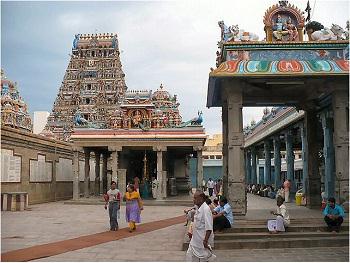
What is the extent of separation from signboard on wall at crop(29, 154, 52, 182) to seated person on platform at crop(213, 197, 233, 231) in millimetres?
16447

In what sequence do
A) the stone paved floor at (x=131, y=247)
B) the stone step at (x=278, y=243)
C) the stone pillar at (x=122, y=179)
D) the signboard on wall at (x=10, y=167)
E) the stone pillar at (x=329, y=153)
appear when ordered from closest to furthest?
the stone paved floor at (x=131, y=247) < the stone step at (x=278, y=243) < the stone pillar at (x=329, y=153) < the signboard on wall at (x=10, y=167) < the stone pillar at (x=122, y=179)

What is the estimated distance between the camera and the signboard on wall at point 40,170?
2448 cm

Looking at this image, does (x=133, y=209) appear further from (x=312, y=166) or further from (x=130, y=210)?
(x=312, y=166)

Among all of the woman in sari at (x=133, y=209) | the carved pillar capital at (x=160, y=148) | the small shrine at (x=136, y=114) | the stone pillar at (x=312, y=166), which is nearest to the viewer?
the woman in sari at (x=133, y=209)

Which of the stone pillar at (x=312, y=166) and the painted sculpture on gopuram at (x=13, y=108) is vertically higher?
the painted sculpture on gopuram at (x=13, y=108)

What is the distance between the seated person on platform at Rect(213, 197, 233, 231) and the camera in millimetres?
10164

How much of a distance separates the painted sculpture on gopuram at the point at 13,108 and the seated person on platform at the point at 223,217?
28.6 m

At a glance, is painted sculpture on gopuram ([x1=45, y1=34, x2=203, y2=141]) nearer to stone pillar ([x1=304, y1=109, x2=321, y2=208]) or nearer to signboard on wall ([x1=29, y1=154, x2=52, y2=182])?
signboard on wall ([x1=29, y1=154, x2=52, y2=182])

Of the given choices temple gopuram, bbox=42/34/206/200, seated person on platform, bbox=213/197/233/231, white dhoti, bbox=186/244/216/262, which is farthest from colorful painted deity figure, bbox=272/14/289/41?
temple gopuram, bbox=42/34/206/200

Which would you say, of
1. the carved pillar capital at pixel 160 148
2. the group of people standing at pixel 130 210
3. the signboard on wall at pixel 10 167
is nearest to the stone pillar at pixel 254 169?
the carved pillar capital at pixel 160 148

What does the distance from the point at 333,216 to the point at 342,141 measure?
→ 86.6 inches

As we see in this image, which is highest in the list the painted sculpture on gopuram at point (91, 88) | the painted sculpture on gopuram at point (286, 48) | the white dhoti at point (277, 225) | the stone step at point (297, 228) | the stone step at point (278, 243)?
the painted sculpture on gopuram at point (91, 88)

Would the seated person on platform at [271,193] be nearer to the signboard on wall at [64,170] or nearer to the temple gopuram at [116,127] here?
the temple gopuram at [116,127]

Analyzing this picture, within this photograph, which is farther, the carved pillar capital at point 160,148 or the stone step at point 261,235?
the carved pillar capital at point 160,148
